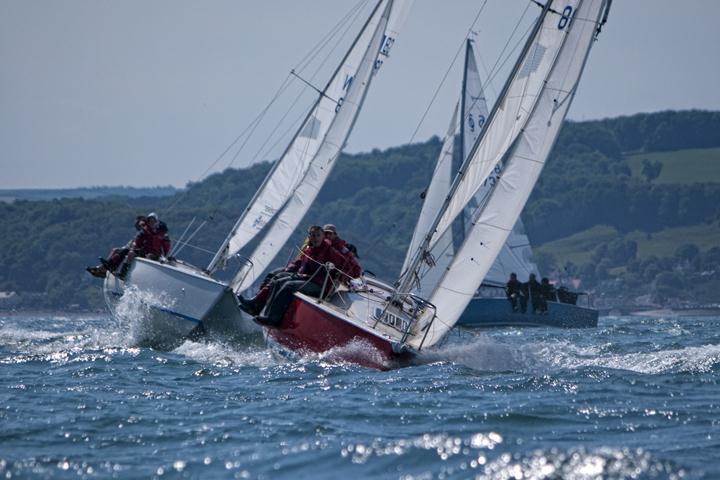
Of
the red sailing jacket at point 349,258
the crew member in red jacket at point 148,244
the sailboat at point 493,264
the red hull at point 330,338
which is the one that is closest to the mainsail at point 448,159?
the sailboat at point 493,264

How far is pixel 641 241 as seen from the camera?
375 feet

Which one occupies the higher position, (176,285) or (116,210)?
(176,285)

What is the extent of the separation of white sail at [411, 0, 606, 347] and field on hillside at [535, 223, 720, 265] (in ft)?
278

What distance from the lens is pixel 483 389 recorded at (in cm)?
1358

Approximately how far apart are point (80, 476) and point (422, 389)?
14.8 ft

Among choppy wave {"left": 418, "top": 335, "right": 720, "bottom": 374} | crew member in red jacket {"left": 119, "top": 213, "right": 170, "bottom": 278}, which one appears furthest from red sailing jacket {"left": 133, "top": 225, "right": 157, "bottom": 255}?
choppy wave {"left": 418, "top": 335, "right": 720, "bottom": 374}

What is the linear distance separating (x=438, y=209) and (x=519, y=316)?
373 cm

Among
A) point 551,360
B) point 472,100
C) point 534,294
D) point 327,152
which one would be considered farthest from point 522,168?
point 534,294

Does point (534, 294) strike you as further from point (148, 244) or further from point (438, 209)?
point (148, 244)

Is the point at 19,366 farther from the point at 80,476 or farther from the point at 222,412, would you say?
the point at 80,476

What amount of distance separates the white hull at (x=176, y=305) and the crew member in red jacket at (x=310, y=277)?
5.84 ft

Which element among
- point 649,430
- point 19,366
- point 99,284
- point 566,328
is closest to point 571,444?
point 649,430

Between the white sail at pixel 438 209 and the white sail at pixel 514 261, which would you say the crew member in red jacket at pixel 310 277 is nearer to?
the white sail at pixel 438 209

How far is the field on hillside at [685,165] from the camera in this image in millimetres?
132250
